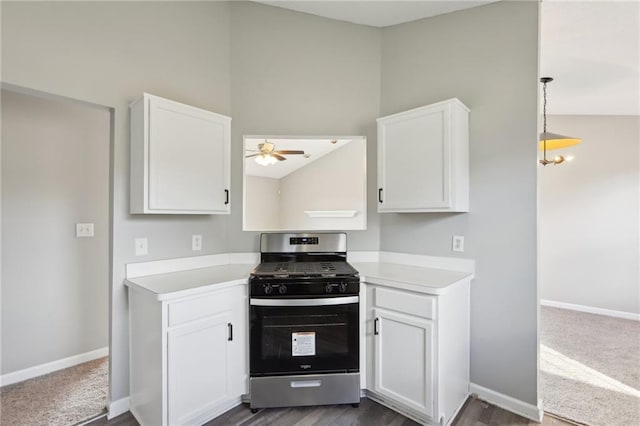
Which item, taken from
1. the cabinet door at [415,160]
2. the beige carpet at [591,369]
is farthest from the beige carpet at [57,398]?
the beige carpet at [591,369]

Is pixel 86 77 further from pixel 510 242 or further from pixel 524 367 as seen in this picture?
pixel 524 367

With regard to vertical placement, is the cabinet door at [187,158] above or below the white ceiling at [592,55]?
below

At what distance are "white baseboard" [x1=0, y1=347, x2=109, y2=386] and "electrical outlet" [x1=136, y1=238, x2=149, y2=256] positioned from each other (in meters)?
1.43

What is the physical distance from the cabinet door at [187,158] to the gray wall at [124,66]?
11.3 inches

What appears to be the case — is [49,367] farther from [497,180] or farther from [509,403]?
[497,180]

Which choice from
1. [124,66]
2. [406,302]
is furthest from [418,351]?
[124,66]

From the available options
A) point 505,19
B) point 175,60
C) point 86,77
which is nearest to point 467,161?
point 505,19

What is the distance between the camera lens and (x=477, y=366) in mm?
2240

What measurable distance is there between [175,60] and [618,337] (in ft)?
16.4

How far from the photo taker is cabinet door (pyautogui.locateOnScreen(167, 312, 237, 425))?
175 cm

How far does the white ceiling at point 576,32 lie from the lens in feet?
7.13

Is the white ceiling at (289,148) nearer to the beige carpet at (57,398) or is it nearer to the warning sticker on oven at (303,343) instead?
the warning sticker on oven at (303,343)

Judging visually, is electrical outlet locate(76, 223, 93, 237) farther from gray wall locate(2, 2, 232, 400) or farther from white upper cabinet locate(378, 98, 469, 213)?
white upper cabinet locate(378, 98, 469, 213)

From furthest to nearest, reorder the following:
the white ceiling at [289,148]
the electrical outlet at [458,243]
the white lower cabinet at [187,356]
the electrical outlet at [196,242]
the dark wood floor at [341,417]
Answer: the white ceiling at [289,148] → the electrical outlet at [196,242] → the electrical outlet at [458,243] → the dark wood floor at [341,417] → the white lower cabinet at [187,356]
